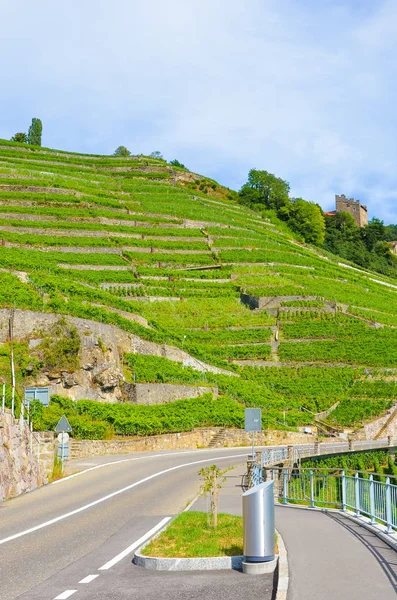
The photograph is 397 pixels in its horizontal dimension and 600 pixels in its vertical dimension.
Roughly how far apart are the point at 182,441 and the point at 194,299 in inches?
1106

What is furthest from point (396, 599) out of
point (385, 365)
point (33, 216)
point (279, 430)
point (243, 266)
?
point (33, 216)

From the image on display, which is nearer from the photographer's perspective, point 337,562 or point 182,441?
point 337,562

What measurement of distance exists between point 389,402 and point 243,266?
3068 centimetres

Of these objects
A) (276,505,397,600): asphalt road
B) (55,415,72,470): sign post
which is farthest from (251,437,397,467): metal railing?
(276,505,397,600): asphalt road

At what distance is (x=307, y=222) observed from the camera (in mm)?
131125

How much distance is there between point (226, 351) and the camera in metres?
57.1

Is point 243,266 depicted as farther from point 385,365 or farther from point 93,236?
point 385,365

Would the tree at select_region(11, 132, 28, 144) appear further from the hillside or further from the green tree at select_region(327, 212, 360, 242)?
the green tree at select_region(327, 212, 360, 242)

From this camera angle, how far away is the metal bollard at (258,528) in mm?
10406

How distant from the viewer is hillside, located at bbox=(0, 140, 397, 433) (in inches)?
1751

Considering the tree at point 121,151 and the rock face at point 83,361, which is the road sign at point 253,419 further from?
the tree at point 121,151

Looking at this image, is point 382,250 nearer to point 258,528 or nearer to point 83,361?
point 83,361

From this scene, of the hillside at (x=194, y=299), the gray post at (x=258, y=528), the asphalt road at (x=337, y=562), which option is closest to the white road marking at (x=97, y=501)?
the asphalt road at (x=337, y=562)

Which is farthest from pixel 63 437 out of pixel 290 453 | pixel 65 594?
pixel 65 594
